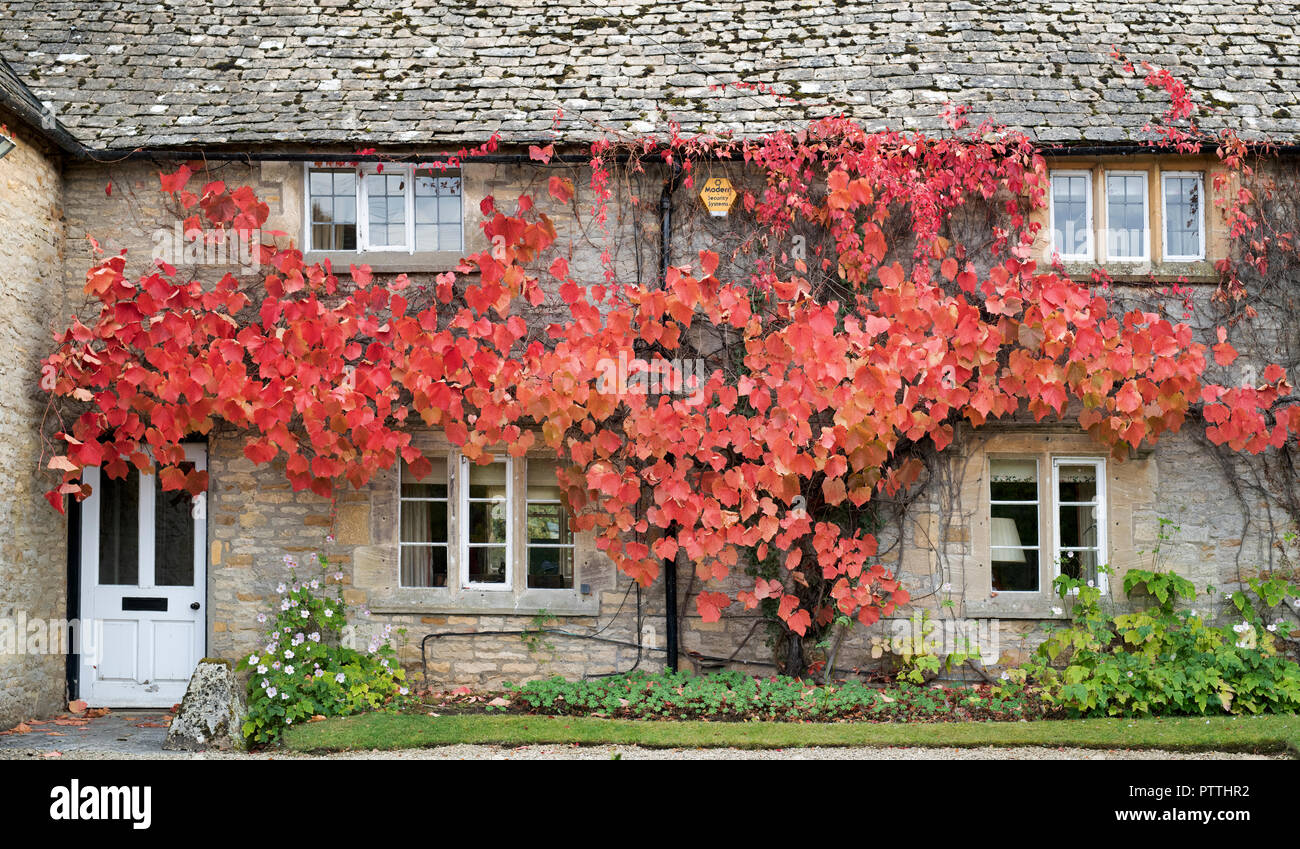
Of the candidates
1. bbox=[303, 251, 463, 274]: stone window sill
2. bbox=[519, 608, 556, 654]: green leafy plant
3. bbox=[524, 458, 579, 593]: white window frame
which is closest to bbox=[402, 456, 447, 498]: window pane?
bbox=[524, 458, 579, 593]: white window frame

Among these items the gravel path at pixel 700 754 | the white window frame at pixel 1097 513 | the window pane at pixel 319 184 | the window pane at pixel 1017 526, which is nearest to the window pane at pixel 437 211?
the window pane at pixel 319 184

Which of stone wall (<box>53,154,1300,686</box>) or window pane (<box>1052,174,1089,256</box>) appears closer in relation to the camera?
→ stone wall (<box>53,154,1300,686</box>)

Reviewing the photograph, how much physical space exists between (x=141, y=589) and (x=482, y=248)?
170 inches

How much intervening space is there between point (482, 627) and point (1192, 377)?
618cm

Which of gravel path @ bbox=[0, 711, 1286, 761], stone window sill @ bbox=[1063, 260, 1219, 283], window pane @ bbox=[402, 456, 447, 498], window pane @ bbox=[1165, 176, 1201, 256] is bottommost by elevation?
gravel path @ bbox=[0, 711, 1286, 761]

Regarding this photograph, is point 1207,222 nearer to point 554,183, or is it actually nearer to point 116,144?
point 554,183

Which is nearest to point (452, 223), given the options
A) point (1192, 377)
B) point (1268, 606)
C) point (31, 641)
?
point (31, 641)

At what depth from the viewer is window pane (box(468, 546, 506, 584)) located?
8430 mm

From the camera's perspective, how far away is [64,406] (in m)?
8.12

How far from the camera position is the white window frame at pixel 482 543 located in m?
8.30

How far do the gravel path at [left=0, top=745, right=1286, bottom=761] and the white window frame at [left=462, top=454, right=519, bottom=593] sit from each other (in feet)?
5.69

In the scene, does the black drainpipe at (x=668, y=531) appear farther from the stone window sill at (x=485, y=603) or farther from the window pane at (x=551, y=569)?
the window pane at (x=551, y=569)

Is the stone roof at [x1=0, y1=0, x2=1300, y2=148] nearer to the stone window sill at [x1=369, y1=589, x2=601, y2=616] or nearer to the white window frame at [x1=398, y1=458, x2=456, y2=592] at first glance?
the white window frame at [x1=398, y1=458, x2=456, y2=592]

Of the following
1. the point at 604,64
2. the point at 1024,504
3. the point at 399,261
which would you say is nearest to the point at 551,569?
the point at 399,261
